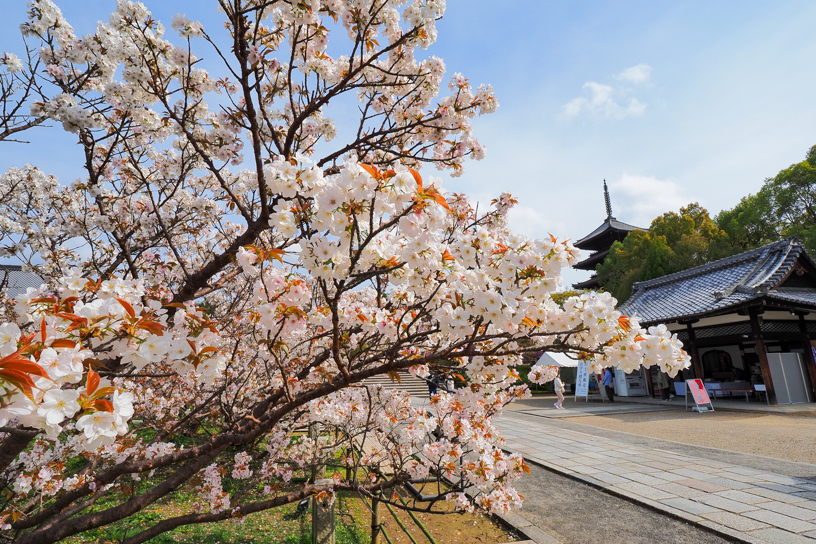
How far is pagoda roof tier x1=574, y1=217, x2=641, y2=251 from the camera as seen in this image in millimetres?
30406

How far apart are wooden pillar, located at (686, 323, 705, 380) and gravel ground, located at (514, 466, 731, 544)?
1072 cm

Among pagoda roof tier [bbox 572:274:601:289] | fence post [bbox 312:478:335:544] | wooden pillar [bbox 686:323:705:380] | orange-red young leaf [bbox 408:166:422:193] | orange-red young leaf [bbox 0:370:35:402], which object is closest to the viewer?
orange-red young leaf [bbox 0:370:35:402]

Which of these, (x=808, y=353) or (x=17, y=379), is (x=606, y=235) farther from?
(x=17, y=379)

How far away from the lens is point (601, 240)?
31906 mm

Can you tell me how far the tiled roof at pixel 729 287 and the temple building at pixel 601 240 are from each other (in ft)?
42.3

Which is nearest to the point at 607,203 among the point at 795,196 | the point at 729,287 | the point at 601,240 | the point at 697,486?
the point at 601,240

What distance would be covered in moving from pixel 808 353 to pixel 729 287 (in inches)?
118

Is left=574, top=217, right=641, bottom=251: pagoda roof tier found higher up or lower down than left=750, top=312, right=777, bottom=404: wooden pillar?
higher up

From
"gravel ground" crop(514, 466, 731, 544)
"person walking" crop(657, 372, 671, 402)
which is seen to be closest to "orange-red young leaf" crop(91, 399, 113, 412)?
"gravel ground" crop(514, 466, 731, 544)

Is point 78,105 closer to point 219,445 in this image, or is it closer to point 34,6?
point 34,6

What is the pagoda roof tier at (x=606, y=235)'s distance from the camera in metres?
30.4

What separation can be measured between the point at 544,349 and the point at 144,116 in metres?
4.37

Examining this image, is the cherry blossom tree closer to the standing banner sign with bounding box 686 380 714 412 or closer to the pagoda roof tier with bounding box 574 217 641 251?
the standing banner sign with bounding box 686 380 714 412

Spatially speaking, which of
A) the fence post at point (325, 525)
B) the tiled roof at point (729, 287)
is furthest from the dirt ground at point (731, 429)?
the fence post at point (325, 525)
